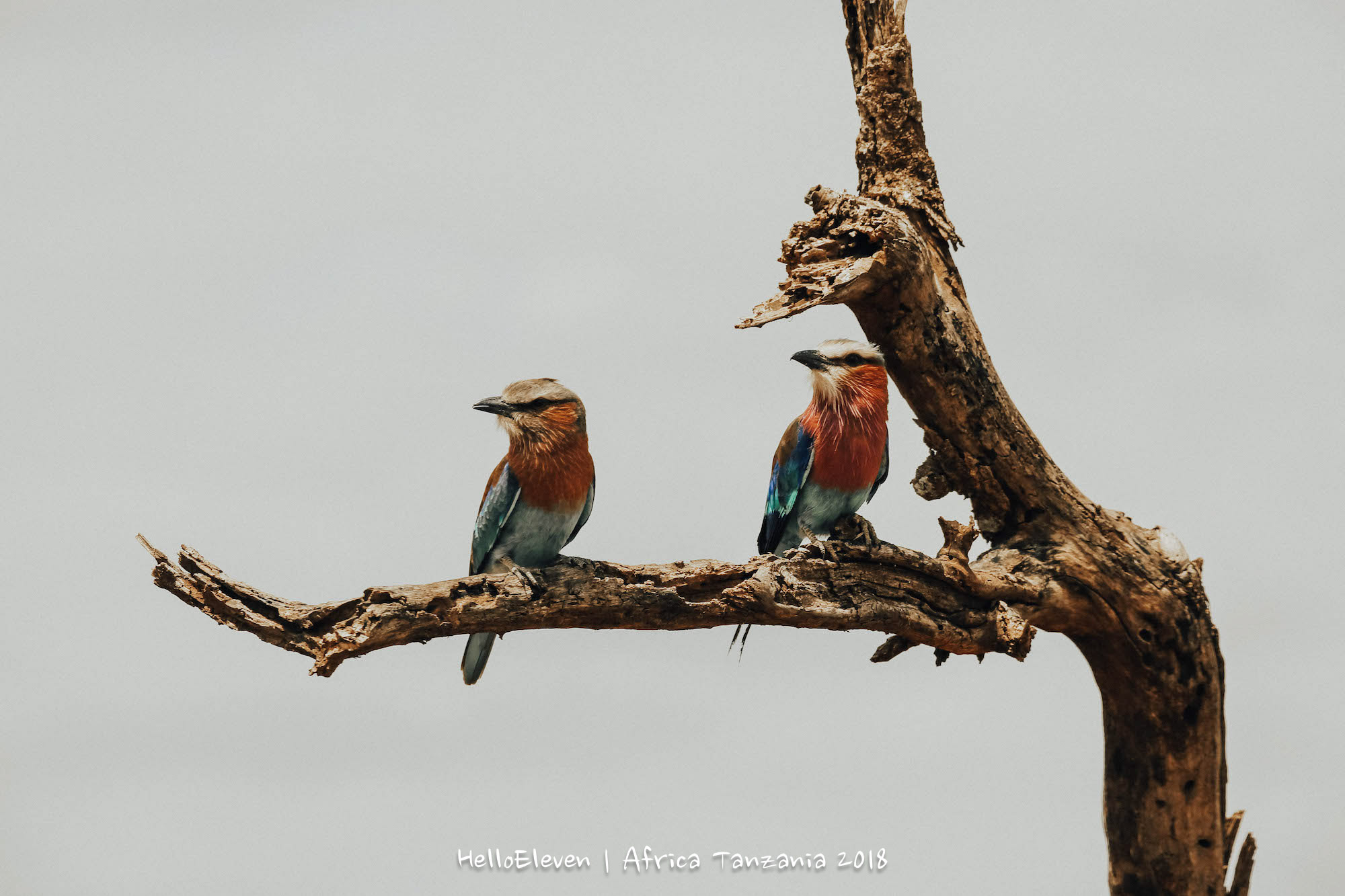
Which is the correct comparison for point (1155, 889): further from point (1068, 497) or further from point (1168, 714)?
point (1068, 497)

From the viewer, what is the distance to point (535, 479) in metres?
4.06

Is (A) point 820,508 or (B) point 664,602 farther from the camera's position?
(A) point 820,508

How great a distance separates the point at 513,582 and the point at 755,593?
2.71 ft

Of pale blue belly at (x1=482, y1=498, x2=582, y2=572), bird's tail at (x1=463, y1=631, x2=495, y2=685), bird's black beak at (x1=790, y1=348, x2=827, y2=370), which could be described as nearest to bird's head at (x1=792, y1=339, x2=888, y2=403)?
bird's black beak at (x1=790, y1=348, x2=827, y2=370)

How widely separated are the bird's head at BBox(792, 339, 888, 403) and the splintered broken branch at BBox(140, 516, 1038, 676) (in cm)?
58

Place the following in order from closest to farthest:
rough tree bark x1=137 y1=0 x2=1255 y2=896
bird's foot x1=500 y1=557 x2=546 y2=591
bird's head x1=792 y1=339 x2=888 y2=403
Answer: rough tree bark x1=137 y1=0 x2=1255 y2=896 → bird's foot x1=500 y1=557 x2=546 y2=591 → bird's head x1=792 y1=339 x2=888 y2=403

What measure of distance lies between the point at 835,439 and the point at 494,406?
129 centimetres

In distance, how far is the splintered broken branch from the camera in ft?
11.4

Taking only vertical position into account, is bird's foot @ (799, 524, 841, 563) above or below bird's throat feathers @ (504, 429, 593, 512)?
below

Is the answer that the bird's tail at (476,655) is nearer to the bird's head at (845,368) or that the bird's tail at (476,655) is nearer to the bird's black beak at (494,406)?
the bird's black beak at (494,406)

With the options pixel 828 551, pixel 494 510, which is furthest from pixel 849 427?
pixel 494 510

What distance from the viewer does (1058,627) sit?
4824mm

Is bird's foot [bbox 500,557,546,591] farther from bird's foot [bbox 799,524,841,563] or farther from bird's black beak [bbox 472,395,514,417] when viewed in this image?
bird's foot [bbox 799,524,841,563]

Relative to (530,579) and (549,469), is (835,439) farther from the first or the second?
(530,579)
